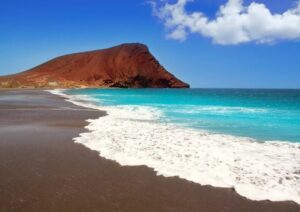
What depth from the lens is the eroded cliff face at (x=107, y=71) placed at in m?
107

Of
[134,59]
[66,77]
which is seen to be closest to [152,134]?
[66,77]

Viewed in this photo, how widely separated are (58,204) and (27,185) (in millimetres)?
1038

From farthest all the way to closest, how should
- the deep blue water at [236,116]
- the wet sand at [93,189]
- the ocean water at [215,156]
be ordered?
the deep blue water at [236,116] < the ocean water at [215,156] < the wet sand at [93,189]

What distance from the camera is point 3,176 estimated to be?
5734 mm

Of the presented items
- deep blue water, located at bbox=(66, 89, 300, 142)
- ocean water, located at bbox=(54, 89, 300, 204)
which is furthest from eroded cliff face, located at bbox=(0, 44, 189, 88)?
ocean water, located at bbox=(54, 89, 300, 204)

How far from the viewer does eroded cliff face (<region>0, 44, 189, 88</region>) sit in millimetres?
106812

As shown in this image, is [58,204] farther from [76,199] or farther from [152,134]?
[152,134]

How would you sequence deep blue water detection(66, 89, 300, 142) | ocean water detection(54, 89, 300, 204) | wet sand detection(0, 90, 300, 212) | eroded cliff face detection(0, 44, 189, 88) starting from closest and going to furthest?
1. wet sand detection(0, 90, 300, 212)
2. ocean water detection(54, 89, 300, 204)
3. deep blue water detection(66, 89, 300, 142)
4. eroded cliff face detection(0, 44, 189, 88)

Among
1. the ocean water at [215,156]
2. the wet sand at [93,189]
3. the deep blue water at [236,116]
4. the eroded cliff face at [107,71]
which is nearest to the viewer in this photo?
the wet sand at [93,189]

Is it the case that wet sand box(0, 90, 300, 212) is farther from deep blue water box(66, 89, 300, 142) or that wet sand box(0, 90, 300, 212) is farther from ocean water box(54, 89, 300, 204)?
deep blue water box(66, 89, 300, 142)

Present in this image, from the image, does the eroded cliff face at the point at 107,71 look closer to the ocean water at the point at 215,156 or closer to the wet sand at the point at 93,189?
the ocean water at the point at 215,156

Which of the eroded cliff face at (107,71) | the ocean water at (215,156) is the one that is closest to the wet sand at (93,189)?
the ocean water at (215,156)

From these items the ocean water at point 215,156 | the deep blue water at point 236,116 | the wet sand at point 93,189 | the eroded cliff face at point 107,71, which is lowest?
the deep blue water at point 236,116

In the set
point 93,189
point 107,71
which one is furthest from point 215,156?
point 107,71
